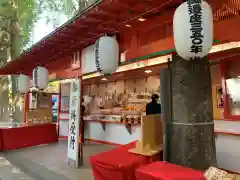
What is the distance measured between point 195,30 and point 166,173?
6.15ft

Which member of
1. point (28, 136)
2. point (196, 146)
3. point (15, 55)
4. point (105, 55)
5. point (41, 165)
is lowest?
point (41, 165)

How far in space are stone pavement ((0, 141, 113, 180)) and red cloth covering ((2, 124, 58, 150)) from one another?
51 centimetres

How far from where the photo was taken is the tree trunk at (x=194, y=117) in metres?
3.34

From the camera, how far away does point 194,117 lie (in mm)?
3330

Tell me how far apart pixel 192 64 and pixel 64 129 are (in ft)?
31.9

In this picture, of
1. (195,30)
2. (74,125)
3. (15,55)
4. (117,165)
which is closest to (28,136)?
(74,125)

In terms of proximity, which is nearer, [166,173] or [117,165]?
[166,173]

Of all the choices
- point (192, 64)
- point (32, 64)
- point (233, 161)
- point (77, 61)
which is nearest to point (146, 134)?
point (192, 64)

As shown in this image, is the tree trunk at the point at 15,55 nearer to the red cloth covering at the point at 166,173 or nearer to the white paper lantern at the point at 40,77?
the white paper lantern at the point at 40,77

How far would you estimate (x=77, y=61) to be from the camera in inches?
280

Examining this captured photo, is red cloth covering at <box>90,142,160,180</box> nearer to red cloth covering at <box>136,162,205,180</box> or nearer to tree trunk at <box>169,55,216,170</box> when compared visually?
red cloth covering at <box>136,162,205,180</box>

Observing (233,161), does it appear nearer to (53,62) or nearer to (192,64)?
(192,64)

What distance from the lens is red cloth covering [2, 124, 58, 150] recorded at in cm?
902

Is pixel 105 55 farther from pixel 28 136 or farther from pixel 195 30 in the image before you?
pixel 28 136
